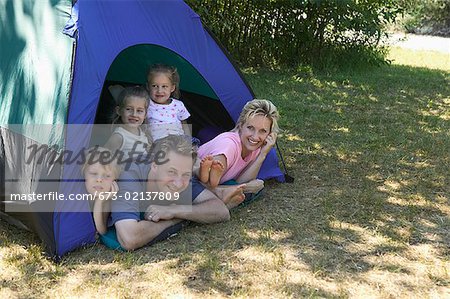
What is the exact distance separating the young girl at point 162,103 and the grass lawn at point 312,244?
752 mm

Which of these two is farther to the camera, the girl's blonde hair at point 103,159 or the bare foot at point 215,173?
the bare foot at point 215,173

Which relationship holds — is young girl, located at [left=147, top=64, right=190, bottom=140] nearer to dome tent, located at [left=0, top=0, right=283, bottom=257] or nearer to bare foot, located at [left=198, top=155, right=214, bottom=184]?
dome tent, located at [left=0, top=0, right=283, bottom=257]

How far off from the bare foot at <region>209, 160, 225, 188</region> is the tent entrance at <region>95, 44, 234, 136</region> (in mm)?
751

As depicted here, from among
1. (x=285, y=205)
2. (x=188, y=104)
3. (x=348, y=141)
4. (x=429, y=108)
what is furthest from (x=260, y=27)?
(x=285, y=205)

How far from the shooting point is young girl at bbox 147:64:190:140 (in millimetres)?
3811

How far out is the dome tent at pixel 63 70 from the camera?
2990mm

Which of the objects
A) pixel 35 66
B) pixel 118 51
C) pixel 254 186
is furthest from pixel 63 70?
pixel 254 186

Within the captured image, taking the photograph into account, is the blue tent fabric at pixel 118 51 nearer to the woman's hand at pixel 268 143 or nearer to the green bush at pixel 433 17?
the woman's hand at pixel 268 143

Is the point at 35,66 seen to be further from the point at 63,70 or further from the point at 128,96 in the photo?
the point at 128,96

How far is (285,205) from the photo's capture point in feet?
12.3

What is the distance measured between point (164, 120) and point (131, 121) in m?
0.29

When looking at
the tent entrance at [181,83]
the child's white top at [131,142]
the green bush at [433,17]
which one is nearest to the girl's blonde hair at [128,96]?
the child's white top at [131,142]

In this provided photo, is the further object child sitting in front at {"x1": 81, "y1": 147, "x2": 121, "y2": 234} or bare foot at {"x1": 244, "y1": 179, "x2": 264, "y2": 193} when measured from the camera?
bare foot at {"x1": 244, "y1": 179, "x2": 264, "y2": 193}

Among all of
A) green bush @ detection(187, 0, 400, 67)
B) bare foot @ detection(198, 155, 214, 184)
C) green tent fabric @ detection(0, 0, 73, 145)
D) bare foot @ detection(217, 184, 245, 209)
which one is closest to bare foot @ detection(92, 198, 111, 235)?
green tent fabric @ detection(0, 0, 73, 145)
